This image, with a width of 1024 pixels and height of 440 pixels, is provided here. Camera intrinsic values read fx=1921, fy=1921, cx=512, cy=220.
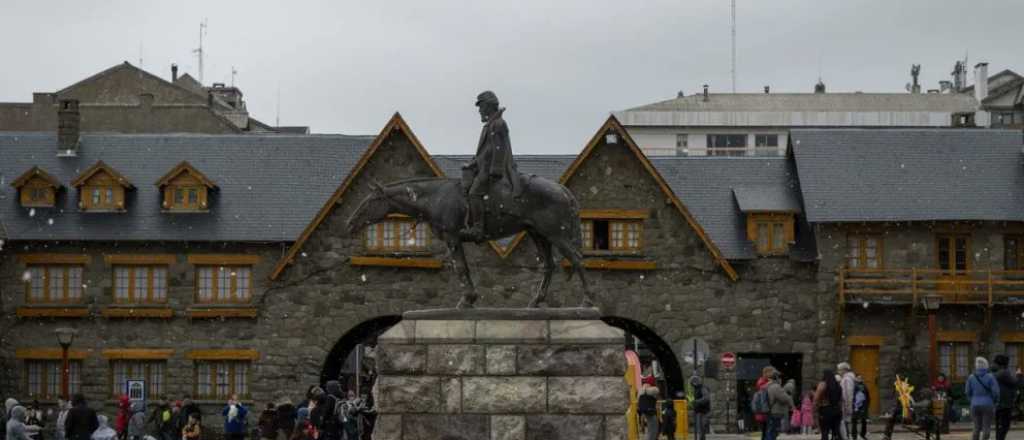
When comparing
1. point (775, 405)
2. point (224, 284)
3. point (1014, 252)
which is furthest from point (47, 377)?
point (1014, 252)

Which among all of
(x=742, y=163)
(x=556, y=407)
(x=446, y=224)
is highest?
(x=742, y=163)

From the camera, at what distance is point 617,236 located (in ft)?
164

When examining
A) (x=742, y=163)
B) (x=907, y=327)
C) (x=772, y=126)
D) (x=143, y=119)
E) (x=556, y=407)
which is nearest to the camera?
(x=556, y=407)

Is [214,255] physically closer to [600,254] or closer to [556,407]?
[600,254]

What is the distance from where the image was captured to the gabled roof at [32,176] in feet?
166

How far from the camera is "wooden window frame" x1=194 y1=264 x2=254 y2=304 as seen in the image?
50031 millimetres

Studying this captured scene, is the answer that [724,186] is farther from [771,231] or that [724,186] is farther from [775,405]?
[775,405]

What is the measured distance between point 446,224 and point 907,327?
2567 centimetres

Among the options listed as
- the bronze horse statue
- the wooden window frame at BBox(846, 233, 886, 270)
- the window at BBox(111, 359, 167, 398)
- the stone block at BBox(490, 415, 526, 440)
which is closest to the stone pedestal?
the stone block at BBox(490, 415, 526, 440)

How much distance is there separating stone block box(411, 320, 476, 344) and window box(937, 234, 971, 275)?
27.2 meters

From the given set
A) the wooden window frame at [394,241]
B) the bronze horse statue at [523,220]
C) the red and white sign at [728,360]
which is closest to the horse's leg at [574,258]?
the bronze horse statue at [523,220]

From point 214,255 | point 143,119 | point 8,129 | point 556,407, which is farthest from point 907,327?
point 8,129

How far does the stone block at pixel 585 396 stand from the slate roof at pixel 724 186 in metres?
25.2

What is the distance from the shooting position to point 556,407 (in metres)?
24.8
